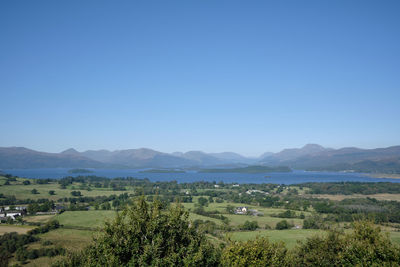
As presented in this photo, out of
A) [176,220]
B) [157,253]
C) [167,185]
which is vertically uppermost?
[176,220]

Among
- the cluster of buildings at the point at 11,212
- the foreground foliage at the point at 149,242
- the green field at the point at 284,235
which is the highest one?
the foreground foliage at the point at 149,242

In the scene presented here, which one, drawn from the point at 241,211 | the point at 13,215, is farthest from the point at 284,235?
the point at 13,215

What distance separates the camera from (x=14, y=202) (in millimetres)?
71062

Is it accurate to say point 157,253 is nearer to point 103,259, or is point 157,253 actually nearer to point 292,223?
point 103,259

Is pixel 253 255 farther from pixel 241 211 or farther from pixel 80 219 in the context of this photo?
pixel 241 211

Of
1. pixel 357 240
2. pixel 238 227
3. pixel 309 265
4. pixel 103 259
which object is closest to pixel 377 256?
pixel 357 240

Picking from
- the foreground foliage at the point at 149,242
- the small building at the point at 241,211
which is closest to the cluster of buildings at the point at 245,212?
the small building at the point at 241,211

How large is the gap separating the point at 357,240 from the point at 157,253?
13.5 m

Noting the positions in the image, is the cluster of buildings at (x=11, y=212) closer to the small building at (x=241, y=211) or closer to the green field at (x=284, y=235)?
the green field at (x=284, y=235)

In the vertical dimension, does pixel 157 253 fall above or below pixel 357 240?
above

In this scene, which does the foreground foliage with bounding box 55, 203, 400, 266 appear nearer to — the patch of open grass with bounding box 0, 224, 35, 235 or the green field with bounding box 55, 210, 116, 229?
the patch of open grass with bounding box 0, 224, 35, 235

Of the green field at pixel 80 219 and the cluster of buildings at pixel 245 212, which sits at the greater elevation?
the green field at pixel 80 219

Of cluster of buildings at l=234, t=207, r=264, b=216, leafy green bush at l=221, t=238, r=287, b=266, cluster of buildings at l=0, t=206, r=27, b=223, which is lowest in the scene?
cluster of buildings at l=234, t=207, r=264, b=216

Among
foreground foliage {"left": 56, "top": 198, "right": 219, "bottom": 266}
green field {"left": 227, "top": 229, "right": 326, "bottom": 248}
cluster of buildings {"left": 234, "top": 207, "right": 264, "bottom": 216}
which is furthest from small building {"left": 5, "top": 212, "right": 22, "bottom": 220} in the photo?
foreground foliage {"left": 56, "top": 198, "right": 219, "bottom": 266}
